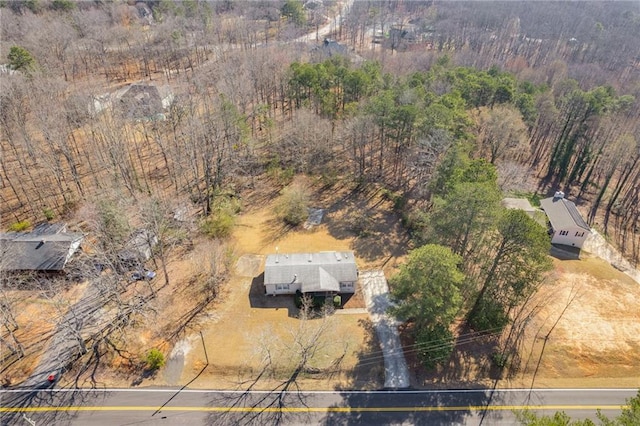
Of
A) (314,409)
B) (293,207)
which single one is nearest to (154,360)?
(314,409)

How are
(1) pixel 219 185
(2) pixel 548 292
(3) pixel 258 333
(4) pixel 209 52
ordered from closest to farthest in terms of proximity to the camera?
(3) pixel 258 333
(2) pixel 548 292
(1) pixel 219 185
(4) pixel 209 52

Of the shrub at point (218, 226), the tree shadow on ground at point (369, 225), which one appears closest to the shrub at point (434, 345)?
the tree shadow on ground at point (369, 225)

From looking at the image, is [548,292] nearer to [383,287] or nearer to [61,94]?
[383,287]

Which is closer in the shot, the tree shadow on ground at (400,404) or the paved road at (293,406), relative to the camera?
the paved road at (293,406)

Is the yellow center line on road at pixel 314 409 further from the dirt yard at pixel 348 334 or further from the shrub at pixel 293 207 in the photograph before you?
the shrub at pixel 293 207

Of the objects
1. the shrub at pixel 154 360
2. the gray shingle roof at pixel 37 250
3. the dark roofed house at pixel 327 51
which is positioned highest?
the dark roofed house at pixel 327 51

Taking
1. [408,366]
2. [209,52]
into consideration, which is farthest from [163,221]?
[209,52]

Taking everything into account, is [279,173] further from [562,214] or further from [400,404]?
[562,214]
